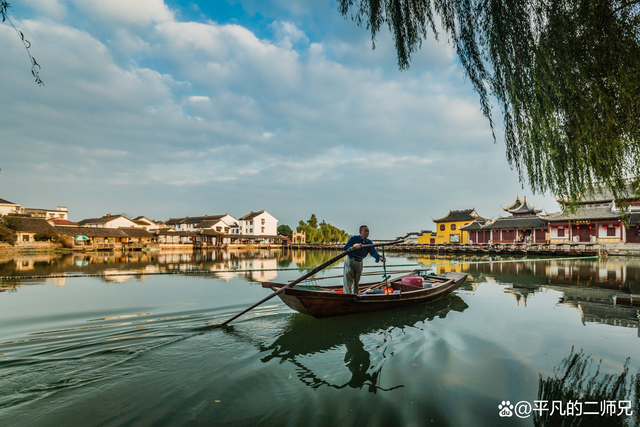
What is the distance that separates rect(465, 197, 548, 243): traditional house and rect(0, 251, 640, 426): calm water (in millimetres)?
27912

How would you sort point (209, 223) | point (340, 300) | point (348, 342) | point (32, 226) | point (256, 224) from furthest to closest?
point (256, 224)
point (209, 223)
point (32, 226)
point (340, 300)
point (348, 342)

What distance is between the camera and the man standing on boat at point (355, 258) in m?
6.01

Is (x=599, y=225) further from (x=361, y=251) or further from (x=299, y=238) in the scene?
(x=299, y=238)

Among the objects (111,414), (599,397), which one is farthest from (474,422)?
(111,414)

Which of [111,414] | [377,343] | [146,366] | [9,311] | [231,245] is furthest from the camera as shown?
[231,245]

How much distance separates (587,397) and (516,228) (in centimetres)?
3418

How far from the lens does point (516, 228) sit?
3189 cm

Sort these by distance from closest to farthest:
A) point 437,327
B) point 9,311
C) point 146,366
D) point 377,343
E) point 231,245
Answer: point 146,366 < point 377,343 < point 437,327 < point 9,311 < point 231,245

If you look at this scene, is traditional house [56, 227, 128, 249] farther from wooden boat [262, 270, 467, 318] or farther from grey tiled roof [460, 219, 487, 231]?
grey tiled roof [460, 219, 487, 231]

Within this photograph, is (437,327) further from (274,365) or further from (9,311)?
(9,311)

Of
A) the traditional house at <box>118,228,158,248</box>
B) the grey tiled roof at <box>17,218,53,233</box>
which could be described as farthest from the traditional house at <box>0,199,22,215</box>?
the traditional house at <box>118,228,158,248</box>

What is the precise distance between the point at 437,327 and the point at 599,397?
2.63 metres

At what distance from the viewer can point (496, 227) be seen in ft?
110

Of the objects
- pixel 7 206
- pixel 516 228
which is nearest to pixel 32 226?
pixel 7 206
